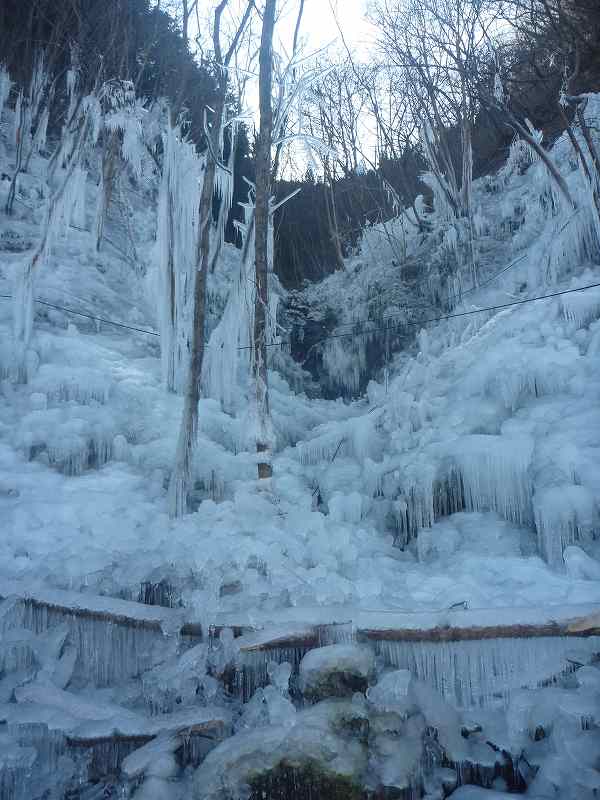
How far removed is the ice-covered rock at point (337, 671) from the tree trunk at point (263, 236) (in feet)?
9.72

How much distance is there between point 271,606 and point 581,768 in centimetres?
201

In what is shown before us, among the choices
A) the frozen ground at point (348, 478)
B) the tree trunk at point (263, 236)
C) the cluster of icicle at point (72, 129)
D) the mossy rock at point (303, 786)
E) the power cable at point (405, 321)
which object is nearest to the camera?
the mossy rock at point (303, 786)

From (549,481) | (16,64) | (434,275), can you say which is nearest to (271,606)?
(549,481)

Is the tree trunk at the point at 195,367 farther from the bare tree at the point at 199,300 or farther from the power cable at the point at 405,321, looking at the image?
the power cable at the point at 405,321

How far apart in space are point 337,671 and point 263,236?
4729 mm

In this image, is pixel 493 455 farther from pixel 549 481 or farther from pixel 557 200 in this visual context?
pixel 557 200

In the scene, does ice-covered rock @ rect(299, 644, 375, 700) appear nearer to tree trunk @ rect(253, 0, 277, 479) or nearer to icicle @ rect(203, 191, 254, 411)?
tree trunk @ rect(253, 0, 277, 479)

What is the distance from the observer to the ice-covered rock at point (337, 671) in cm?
294

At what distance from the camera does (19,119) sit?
10.9 metres

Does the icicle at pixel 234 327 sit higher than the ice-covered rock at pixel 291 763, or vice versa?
the icicle at pixel 234 327

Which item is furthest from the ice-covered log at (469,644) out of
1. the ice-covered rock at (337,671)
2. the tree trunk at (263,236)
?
the tree trunk at (263,236)

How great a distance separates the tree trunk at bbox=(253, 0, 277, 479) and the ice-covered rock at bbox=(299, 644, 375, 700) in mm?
2963

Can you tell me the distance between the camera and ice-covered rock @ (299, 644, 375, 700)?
9.63 feet

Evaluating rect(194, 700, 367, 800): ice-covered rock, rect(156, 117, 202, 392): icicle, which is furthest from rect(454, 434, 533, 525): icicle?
rect(156, 117, 202, 392): icicle
